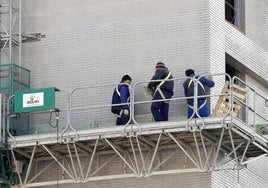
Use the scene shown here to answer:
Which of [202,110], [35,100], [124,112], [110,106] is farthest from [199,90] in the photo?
[35,100]

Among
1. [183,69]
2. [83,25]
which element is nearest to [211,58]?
[183,69]

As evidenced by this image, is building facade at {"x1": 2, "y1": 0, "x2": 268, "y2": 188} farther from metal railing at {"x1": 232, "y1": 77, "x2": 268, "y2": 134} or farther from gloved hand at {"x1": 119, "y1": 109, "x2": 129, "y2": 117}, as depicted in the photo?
gloved hand at {"x1": 119, "y1": 109, "x2": 129, "y2": 117}

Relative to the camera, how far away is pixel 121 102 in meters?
44.5

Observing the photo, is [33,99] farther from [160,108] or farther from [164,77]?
[164,77]

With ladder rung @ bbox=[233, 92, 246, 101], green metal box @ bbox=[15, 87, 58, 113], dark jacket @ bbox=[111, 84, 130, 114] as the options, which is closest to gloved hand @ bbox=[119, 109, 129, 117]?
dark jacket @ bbox=[111, 84, 130, 114]

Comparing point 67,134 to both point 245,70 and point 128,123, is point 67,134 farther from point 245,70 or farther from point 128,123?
point 245,70

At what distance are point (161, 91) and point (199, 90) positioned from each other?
1086 millimetres

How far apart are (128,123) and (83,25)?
4736 mm

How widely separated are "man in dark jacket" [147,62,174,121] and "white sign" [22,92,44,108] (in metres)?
3.34

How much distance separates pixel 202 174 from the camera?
44.2m

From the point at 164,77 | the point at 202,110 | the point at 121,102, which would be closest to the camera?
the point at 202,110

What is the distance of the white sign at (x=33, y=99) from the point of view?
45.2 meters

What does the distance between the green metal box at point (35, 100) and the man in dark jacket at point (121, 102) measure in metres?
1.77

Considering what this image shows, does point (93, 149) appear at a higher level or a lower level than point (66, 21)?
lower
